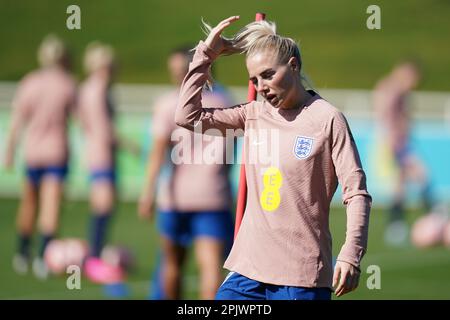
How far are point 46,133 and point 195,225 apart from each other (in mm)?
4087

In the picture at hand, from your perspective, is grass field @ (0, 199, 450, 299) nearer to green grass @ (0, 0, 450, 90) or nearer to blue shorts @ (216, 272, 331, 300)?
blue shorts @ (216, 272, 331, 300)

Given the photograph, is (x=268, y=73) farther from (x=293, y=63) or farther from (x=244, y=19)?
(x=244, y=19)

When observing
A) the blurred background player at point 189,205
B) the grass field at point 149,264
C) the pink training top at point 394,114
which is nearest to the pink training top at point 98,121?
the grass field at point 149,264

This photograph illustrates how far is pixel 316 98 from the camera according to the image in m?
5.09

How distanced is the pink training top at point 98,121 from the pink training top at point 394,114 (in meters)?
4.85

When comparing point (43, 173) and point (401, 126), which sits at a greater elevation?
point (401, 126)

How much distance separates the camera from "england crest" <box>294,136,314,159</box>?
496cm

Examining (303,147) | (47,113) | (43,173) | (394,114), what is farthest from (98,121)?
(303,147)

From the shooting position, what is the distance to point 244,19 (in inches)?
1110

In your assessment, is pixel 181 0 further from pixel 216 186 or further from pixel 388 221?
pixel 216 186

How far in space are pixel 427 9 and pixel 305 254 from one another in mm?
30278

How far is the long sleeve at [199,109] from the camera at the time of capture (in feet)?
17.1
